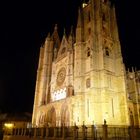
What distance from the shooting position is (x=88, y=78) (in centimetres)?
2627

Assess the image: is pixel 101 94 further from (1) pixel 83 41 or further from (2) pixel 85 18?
(2) pixel 85 18

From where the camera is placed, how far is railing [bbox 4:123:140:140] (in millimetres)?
13497

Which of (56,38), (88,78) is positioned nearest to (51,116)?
(88,78)

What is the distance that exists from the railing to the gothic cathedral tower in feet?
19.8

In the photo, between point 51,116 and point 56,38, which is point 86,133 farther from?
point 56,38

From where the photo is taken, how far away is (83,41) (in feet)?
100

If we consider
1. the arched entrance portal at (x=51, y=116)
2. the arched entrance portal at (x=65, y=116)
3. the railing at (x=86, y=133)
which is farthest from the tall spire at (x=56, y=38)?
the railing at (x=86, y=133)

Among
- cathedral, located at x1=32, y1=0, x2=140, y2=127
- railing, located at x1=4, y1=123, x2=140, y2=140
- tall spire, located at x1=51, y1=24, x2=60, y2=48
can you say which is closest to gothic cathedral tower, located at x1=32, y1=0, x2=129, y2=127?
cathedral, located at x1=32, y1=0, x2=140, y2=127

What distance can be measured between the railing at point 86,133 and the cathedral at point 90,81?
598 cm

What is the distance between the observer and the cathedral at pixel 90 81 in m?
23.8

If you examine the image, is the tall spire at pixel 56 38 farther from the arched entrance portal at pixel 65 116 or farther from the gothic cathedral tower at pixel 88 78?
the arched entrance portal at pixel 65 116

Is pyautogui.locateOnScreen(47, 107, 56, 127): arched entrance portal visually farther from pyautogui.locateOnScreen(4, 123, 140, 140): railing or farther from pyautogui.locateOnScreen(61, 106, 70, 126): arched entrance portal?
pyautogui.locateOnScreen(4, 123, 140, 140): railing

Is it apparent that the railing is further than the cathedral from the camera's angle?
No

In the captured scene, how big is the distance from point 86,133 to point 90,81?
10.8 metres
